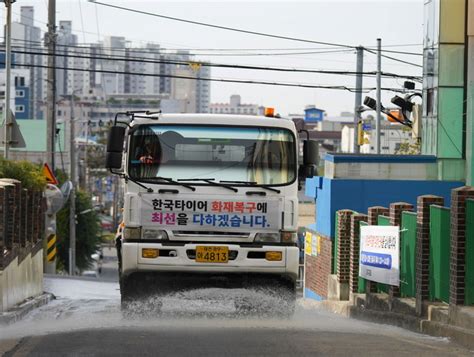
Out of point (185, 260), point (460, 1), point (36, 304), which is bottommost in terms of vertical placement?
point (36, 304)

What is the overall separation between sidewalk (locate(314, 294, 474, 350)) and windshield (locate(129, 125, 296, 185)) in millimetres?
2778

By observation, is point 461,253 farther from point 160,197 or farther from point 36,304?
point 36,304

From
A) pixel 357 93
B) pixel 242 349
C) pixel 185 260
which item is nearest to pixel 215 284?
pixel 185 260

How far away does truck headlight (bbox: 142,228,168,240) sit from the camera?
1709cm

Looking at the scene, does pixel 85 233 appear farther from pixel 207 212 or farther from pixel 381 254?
pixel 207 212

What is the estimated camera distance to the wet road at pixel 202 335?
12.7 metres

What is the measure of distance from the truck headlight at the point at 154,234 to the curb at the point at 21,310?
2.53 m

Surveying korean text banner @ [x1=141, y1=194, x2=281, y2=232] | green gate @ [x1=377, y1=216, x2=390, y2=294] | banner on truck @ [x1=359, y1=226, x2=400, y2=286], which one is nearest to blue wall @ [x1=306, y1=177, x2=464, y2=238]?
green gate @ [x1=377, y1=216, x2=390, y2=294]

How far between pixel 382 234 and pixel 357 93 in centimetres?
2795

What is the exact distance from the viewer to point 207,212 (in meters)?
17.0

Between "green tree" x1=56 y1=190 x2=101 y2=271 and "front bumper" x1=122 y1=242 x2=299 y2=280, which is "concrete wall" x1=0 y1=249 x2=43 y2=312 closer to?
"front bumper" x1=122 y1=242 x2=299 y2=280

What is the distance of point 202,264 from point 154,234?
784 mm

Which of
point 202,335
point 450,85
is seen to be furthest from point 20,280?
point 450,85

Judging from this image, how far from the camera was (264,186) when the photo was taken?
17109 millimetres
